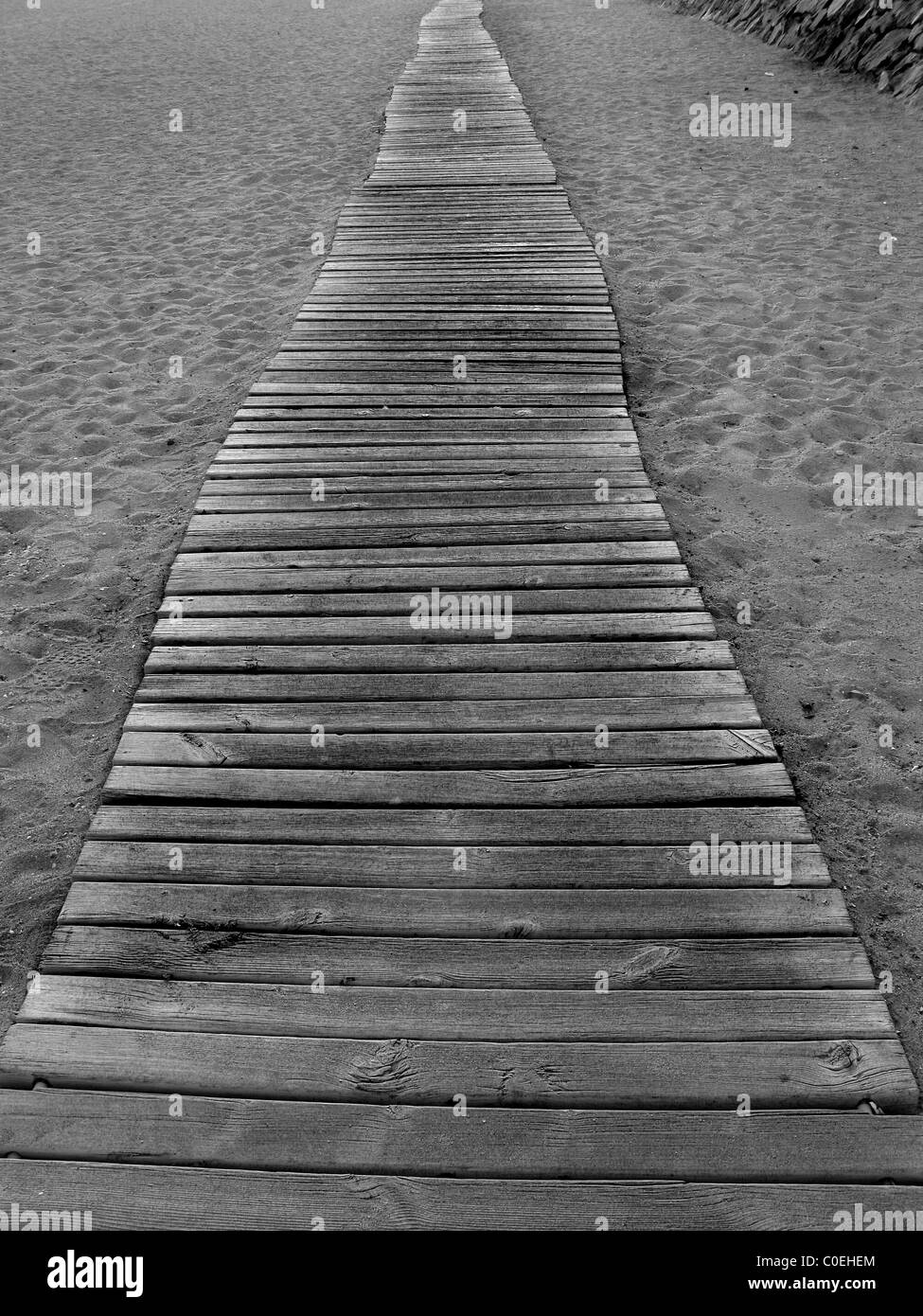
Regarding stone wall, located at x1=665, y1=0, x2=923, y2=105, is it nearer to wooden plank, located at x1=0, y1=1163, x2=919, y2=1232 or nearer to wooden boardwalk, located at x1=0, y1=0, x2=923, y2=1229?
wooden boardwalk, located at x1=0, y1=0, x2=923, y2=1229

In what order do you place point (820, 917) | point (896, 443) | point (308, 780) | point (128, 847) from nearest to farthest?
point (820, 917) < point (128, 847) < point (308, 780) < point (896, 443)

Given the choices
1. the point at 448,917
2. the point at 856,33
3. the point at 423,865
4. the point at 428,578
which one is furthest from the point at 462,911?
the point at 856,33

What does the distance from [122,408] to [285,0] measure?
18981 mm

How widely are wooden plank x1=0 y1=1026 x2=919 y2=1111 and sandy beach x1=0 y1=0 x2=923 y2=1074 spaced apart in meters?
0.29

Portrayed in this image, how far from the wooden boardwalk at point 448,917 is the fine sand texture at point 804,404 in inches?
11.6

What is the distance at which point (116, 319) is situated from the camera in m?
5.70

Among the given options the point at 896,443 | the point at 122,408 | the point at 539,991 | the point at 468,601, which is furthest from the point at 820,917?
the point at 122,408

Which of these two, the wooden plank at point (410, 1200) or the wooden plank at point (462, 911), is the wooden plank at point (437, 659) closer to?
the wooden plank at point (462, 911)

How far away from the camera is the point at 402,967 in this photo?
81.6 inches

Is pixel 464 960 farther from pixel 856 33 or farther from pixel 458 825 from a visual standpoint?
pixel 856 33

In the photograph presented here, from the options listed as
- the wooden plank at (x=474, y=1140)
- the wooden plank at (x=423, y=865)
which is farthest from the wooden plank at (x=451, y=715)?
the wooden plank at (x=474, y=1140)

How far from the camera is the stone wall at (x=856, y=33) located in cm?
938

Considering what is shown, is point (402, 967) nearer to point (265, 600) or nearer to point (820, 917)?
point (820, 917)

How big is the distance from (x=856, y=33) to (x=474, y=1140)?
12654 mm
